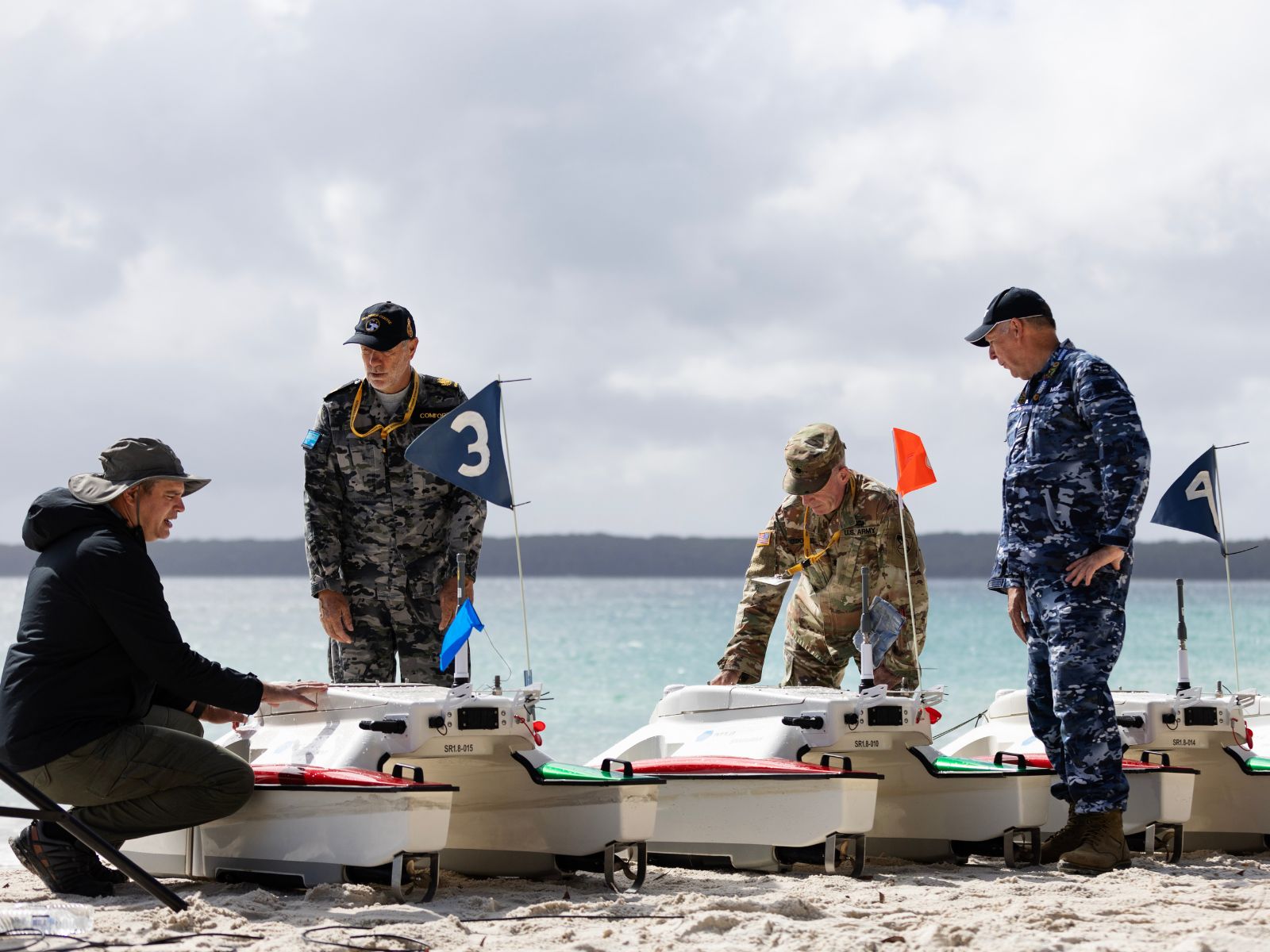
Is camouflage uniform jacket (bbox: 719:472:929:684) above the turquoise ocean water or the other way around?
above

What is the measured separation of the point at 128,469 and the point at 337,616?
146 cm

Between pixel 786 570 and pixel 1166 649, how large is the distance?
24975 millimetres

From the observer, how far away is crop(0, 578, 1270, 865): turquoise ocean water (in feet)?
59.1

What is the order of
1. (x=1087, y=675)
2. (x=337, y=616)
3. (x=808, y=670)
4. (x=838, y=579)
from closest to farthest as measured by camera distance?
(x=1087, y=675) → (x=337, y=616) → (x=838, y=579) → (x=808, y=670)

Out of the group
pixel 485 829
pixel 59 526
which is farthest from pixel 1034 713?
pixel 59 526

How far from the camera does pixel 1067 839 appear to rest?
17.9 feet

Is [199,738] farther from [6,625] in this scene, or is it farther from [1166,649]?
[6,625]

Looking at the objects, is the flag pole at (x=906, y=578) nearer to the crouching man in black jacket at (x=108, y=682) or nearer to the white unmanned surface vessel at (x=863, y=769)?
the white unmanned surface vessel at (x=863, y=769)

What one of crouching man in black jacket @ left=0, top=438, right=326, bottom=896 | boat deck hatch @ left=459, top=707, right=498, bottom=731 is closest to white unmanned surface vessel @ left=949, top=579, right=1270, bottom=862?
boat deck hatch @ left=459, top=707, right=498, bottom=731

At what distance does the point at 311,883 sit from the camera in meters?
4.68

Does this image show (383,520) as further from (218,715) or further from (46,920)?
(46,920)

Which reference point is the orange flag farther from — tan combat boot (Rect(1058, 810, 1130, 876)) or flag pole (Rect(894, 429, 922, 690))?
tan combat boot (Rect(1058, 810, 1130, 876))

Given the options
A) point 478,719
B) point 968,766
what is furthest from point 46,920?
point 968,766

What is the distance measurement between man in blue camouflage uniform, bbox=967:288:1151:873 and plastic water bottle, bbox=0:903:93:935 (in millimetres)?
3134
